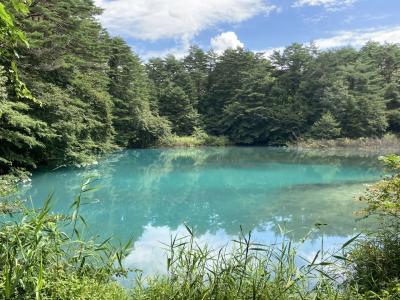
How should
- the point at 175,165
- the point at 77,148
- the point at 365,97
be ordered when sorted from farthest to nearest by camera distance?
the point at 365,97
the point at 175,165
the point at 77,148

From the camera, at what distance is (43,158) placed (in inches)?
543

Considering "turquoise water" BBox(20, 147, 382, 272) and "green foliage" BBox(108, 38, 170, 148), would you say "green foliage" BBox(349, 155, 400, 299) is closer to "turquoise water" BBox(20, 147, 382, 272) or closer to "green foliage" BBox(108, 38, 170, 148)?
"turquoise water" BBox(20, 147, 382, 272)

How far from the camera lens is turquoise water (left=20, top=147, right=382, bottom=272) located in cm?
679

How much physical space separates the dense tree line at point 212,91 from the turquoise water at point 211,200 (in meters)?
3.08

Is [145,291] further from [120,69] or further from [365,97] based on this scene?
[365,97]

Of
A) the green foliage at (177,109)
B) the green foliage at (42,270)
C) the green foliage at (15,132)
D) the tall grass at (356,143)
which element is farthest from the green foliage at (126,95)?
the green foliage at (42,270)

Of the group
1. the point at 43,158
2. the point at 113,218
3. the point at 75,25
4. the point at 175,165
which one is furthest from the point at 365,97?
the point at 113,218

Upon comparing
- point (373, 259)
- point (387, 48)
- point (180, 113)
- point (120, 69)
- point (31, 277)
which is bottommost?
point (373, 259)

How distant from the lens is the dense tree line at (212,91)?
1551cm

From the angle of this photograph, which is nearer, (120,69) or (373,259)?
(373,259)

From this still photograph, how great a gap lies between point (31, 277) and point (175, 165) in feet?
51.7

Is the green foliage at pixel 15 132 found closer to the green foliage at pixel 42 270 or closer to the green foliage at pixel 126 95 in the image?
the green foliage at pixel 42 270

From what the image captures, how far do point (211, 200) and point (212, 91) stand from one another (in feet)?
82.1

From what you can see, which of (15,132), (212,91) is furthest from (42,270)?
(212,91)
